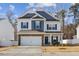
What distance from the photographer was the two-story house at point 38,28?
10.6 meters

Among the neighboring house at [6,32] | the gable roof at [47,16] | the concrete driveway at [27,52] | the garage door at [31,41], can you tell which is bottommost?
the concrete driveway at [27,52]

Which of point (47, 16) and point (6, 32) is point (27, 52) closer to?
point (6, 32)

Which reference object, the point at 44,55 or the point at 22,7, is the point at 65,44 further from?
the point at 22,7

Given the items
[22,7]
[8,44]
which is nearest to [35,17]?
[22,7]

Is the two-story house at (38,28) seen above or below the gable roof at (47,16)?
below

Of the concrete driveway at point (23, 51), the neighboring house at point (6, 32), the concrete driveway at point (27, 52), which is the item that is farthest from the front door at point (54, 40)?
the neighboring house at point (6, 32)

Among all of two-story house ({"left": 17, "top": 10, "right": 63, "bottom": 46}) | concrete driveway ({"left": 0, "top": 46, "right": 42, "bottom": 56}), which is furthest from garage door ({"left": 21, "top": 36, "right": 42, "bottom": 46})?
concrete driveway ({"left": 0, "top": 46, "right": 42, "bottom": 56})

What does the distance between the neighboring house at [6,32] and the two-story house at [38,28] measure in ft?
0.84

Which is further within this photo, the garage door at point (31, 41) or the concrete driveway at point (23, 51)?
the garage door at point (31, 41)

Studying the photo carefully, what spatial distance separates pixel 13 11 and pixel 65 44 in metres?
1.96

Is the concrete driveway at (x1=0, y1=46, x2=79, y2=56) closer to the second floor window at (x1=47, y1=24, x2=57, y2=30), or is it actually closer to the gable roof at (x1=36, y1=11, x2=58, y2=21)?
the second floor window at (x1=47, y1=24, x2=57, y2=30)

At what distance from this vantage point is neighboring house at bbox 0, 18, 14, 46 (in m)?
10.5

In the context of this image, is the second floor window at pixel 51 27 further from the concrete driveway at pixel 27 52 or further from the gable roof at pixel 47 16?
the concrete driveway at pixel 27 52

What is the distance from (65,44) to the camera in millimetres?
10703
